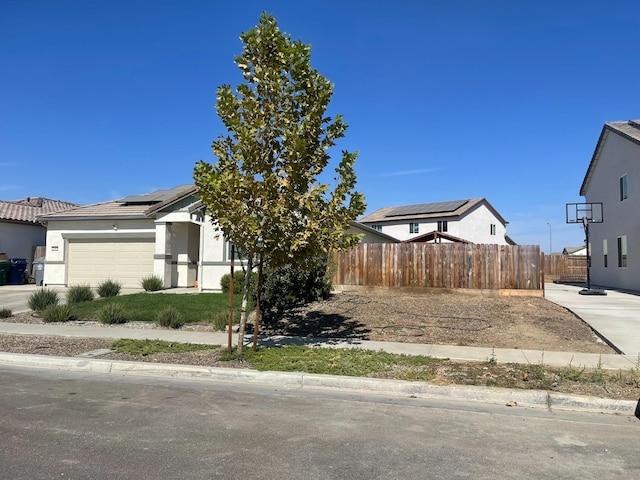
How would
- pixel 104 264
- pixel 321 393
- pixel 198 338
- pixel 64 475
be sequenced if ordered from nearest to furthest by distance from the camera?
pixel 64 475 → pixel 321 393 → pixel 198 338 → pixel 104 264

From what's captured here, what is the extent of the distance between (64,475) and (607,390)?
654cm

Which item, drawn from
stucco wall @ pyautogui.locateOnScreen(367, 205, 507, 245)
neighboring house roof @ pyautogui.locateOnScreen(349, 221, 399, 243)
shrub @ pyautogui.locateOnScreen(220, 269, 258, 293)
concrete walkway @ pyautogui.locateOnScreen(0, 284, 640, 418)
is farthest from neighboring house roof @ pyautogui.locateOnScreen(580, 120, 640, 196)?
stucco wall @ pyautogui.locateOnScreen(367, 205, 507, 245)

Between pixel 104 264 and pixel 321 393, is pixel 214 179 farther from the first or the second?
pixel 104 264

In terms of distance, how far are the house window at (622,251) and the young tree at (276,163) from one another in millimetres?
21154

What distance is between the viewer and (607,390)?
6844mm

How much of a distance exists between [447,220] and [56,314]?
43997 mm

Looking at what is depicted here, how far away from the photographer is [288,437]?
5219mm

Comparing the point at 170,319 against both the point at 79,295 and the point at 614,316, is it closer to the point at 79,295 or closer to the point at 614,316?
the point at 79,295

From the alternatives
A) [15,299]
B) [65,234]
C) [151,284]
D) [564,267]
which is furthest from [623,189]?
[15,299]

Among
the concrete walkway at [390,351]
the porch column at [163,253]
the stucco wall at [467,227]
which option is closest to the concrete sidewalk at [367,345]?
the concrete walkway at [390,351]

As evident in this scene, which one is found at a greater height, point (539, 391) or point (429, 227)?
point (429, 227)

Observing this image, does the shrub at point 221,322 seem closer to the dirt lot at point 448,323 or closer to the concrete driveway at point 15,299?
the dirt lot at point 448,323

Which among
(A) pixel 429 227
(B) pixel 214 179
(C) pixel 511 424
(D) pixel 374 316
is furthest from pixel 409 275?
(A) pixel 429 227

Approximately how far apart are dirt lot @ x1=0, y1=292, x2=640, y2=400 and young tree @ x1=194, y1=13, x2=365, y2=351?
237 cm
